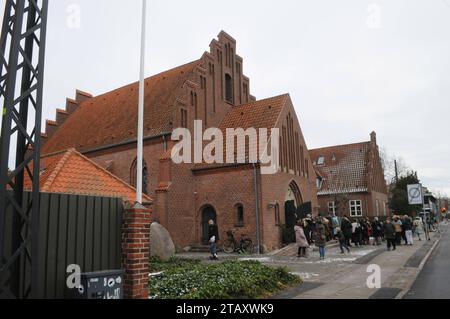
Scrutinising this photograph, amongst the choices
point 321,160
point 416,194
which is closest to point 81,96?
point 321,160

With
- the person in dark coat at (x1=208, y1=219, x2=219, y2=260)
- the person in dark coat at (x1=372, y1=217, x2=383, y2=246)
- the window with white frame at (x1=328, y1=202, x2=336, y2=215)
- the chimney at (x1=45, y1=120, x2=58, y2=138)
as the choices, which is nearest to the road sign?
the person in dark coat at (x1=372, y1=217, x2=383, y2=246)

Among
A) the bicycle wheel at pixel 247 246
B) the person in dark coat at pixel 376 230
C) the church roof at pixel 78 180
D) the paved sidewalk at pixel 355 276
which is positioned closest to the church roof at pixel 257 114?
the bicycle wheel at pixel 247 246

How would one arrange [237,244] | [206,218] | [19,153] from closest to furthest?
[19,153], [237,244], [206,218]

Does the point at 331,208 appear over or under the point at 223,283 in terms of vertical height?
over

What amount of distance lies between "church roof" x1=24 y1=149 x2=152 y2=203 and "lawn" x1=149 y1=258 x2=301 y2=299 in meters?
3.71

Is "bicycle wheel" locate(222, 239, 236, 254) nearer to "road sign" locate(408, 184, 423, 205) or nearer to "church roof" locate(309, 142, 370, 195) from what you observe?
"road sign" locate(408, 184, 423, 205)

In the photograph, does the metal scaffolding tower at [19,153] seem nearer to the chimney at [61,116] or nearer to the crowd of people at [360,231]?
the crowd of people at [360,231]

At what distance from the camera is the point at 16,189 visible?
5.38 m

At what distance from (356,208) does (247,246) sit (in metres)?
21.7

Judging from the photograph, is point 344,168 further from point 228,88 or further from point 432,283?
point 432,283

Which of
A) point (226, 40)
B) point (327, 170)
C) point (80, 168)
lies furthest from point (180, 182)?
point (327, 170)

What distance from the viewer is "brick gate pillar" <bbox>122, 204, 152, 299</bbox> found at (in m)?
6.57

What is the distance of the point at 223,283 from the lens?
8.90 metres
